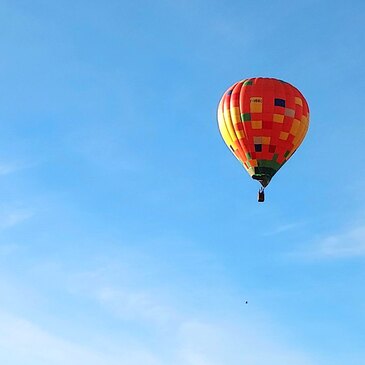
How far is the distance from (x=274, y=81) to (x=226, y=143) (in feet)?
24.1

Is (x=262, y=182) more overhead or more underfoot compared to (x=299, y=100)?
more underfoot

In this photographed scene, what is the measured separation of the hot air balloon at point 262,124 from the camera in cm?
11594

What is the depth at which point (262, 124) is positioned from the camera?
380 feet

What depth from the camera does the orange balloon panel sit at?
381ft

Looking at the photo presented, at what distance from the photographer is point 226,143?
388ft

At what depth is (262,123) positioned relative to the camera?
11594 cm

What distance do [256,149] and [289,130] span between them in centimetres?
364

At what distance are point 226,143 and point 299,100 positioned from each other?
26.1ft

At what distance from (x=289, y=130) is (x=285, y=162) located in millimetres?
3270

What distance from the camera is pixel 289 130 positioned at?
383 feet

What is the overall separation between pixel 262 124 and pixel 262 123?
0.30 feet

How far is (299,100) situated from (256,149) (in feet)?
21.1

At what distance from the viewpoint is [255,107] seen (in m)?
116

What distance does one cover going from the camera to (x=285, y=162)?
11819cm
